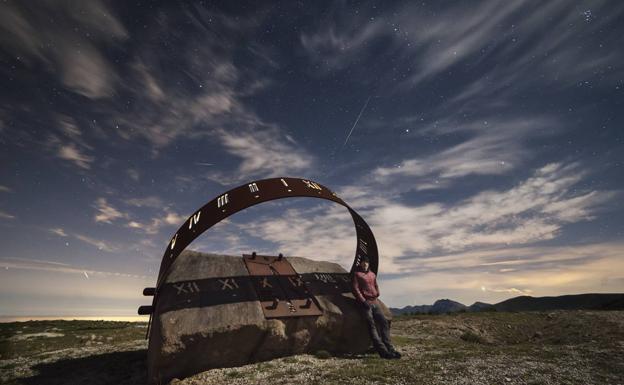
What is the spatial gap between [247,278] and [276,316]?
191cm

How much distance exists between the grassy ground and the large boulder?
1.32ft

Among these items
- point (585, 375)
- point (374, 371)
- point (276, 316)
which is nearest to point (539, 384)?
point (585, 375)

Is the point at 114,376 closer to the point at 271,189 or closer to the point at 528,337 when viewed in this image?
the point at 271,189

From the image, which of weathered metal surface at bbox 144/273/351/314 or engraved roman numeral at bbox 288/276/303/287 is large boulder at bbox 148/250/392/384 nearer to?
weathered metal surface at bbox 144/273/351/314

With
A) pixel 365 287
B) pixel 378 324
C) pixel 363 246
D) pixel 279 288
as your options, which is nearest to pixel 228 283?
pixel 279 288

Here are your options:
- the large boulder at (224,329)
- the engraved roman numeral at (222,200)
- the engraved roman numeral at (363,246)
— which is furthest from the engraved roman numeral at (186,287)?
the engraved roman numeral at (363,246)

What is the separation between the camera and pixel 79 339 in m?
16.0

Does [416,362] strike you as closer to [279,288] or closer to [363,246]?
[279,288]

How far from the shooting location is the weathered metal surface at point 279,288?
9.47 metres

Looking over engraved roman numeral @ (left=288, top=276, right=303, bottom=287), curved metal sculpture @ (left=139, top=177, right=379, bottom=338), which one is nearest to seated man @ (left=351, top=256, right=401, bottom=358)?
engraved roman numeral @ (left=288, top=276, right=303, bottom=287)

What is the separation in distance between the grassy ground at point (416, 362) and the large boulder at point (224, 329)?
15.8 inches

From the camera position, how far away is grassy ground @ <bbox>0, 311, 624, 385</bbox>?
709 centimetres

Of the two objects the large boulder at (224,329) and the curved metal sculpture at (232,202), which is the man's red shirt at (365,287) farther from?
the curved metal sculpture at (232,202)

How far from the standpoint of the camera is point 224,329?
828 centimetres
